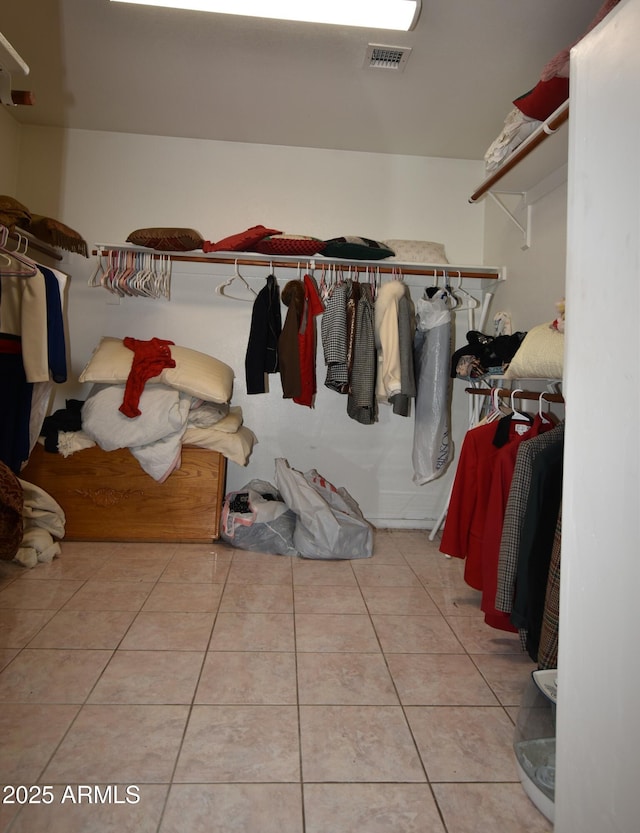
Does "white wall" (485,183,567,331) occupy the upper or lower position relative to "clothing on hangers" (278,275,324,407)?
upper

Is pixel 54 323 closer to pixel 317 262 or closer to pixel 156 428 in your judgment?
pixel 156 428

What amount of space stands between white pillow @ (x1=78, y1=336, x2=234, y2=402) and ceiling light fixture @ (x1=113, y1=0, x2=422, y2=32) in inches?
64.9

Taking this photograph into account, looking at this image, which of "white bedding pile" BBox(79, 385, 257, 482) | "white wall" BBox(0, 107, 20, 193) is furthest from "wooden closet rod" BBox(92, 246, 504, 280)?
"white bedding pile" BBox(79, 385, 257, 482)

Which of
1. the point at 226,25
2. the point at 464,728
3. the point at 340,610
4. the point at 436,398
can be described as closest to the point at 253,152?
the point at 226,25

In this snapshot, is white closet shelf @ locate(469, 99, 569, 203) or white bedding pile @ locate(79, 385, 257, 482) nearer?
white closet shelf @ locate(469, 99, 569, 203)

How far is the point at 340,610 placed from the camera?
7.55 feet

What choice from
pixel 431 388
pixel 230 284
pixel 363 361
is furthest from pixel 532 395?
pixel 230 284

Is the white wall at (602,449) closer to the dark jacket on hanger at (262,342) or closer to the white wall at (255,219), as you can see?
the dark jacket on hanger at (262,342)

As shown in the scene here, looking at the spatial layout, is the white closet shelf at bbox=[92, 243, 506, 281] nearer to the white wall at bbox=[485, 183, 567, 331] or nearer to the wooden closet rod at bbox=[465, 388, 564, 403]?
the white wall at bbox=[485, 183, 567, 331]

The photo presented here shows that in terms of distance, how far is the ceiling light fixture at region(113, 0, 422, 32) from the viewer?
206 cm

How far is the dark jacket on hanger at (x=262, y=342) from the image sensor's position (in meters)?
3.22

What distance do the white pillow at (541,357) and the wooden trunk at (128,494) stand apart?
175 cm

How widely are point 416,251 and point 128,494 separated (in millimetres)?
2306

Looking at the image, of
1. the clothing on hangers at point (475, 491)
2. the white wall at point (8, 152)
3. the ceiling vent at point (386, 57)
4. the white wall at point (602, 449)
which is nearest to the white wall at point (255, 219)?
the white wall at point (8, 152)
